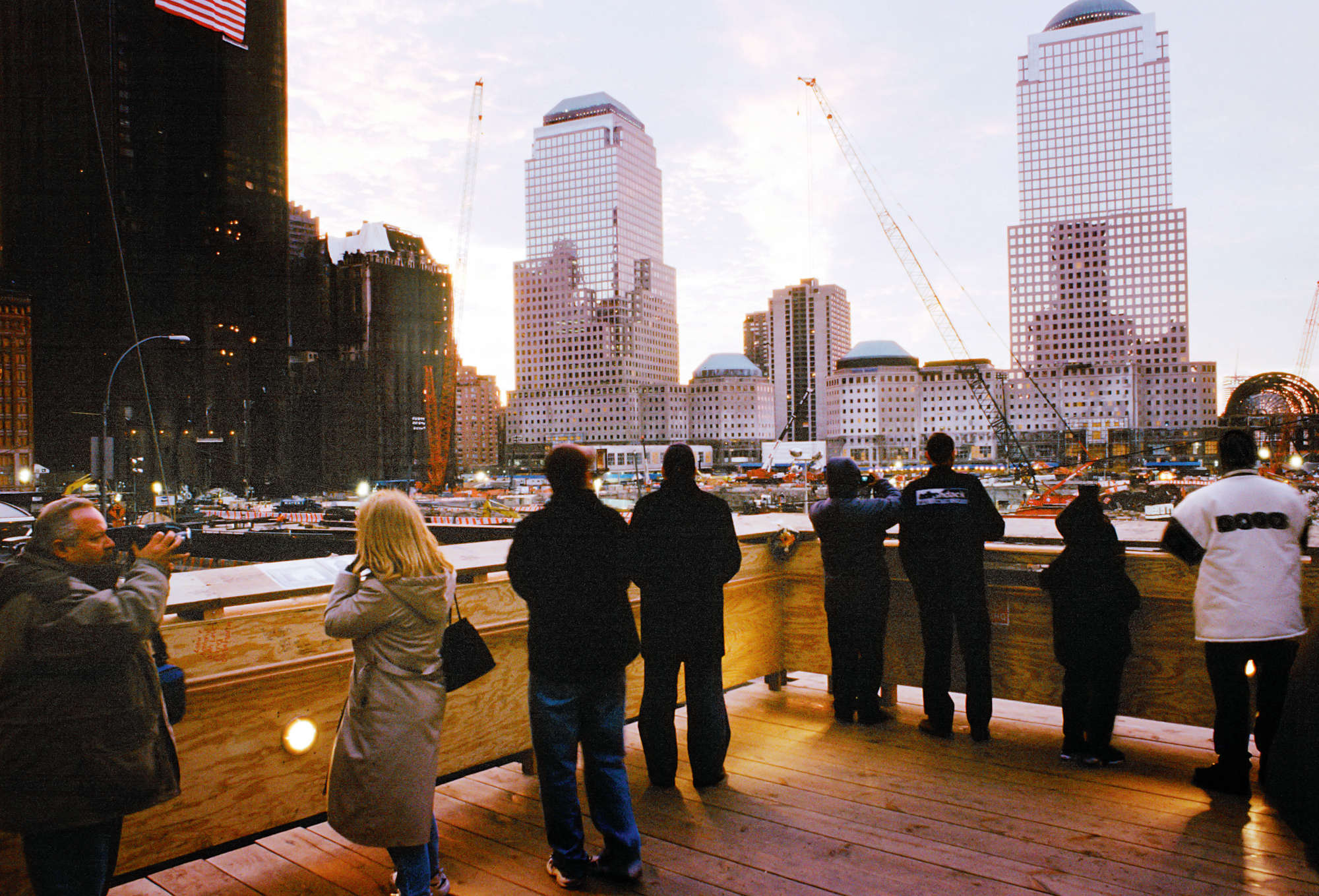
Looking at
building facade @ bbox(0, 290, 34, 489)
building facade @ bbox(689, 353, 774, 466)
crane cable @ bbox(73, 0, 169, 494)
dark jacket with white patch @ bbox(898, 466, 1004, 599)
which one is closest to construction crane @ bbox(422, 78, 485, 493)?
crane cable @ bbox(73, 0, 169, 494)

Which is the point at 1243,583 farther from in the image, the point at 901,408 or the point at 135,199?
the point at 901,408

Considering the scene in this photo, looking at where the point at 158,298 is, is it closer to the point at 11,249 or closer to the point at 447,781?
the point at 11,249

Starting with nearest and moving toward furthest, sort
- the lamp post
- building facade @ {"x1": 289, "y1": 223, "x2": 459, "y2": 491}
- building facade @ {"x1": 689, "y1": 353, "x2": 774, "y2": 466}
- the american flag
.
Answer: the lamp post < the american flag < building facade @ {"x1": 289, "y1": 223, "x2": 459, "y2": 491} < building facade @ {"x1": 689, "y1": 353, "x2": 774, "y2": 466}

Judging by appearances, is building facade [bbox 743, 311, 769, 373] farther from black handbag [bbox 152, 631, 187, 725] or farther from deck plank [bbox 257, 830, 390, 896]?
black handbag [bbox 152, 631, 187, 725]

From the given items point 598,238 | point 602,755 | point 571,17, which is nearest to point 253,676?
point 602,755

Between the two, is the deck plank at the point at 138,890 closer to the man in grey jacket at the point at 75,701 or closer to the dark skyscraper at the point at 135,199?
the man in grey jacket at the point at 75,701

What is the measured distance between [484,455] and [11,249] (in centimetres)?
10742

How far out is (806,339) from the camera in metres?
181

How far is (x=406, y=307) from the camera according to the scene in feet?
51.1

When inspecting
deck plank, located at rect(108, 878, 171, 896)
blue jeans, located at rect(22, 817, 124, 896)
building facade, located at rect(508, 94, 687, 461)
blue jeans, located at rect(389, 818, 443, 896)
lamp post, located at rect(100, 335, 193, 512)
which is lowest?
deck plank, located at rect(108, 878, 171, 896)

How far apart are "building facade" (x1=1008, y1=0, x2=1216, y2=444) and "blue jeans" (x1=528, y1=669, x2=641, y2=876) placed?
1782 cm

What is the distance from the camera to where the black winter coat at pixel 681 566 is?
3.24 m

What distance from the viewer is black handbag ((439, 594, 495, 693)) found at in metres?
2.42

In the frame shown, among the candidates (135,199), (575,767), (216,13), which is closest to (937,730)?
(575,767)
